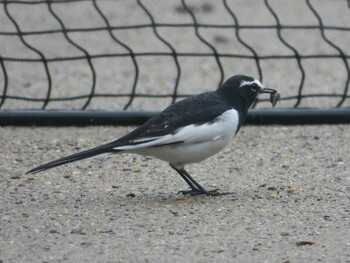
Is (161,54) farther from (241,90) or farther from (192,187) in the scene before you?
(192,187)

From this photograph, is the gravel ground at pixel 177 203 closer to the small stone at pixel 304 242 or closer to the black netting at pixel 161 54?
the small stone at pixel 304 242

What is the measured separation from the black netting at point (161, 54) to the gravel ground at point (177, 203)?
74cm

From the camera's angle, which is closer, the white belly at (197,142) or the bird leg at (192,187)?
the white belly at (197,142)

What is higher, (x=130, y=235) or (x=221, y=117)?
(x=221, y=117)

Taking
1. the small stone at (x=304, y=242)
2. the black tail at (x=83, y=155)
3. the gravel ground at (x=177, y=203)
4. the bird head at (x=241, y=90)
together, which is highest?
the bird head at (x=241, y=90)

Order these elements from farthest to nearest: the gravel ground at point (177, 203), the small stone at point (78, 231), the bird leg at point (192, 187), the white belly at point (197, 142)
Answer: the bird leg at point (192, 187) → the white belly at point (197, 142) → the small stone at point (78, 231) → the gravel ground at point (177, 203)

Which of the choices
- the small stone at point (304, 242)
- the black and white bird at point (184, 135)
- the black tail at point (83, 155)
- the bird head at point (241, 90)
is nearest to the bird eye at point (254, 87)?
the bird head at point (241, 90)

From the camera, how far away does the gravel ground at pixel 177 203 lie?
5.38 m

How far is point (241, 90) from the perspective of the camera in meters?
6.40

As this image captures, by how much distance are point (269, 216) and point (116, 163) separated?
1.39 m

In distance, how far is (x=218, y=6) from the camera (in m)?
11.7

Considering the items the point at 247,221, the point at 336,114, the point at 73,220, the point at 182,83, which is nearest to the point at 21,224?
the point at 73,220

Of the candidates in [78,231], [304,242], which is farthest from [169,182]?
[304,242]

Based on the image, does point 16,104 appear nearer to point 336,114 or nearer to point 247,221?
point 336,114
